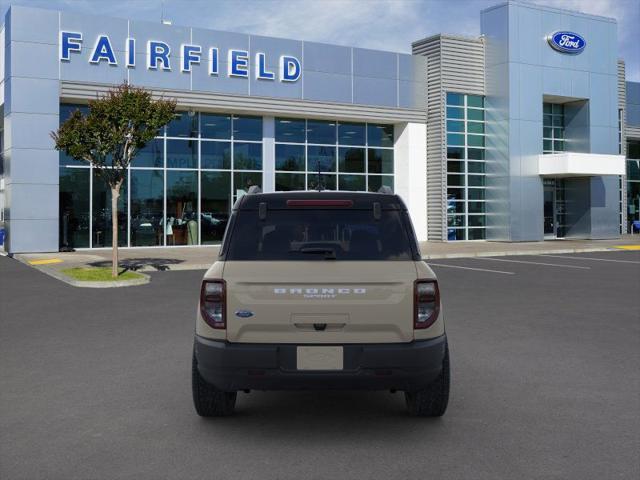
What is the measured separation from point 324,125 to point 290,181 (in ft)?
9.45

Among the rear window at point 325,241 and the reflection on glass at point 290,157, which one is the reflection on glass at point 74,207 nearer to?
the reflection on glass at point 290,157

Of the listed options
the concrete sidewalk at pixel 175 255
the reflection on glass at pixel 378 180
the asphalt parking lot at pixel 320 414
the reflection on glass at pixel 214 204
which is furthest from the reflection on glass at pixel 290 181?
the asphalt parking lot at pixel 320 414

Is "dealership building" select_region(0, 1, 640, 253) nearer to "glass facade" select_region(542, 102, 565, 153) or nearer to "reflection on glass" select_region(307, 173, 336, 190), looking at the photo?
"glass facade" select_region(542, 102, 565, 153)

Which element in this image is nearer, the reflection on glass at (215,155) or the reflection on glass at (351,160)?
the reflection on glass at (215,155)

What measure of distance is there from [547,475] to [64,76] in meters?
22.2

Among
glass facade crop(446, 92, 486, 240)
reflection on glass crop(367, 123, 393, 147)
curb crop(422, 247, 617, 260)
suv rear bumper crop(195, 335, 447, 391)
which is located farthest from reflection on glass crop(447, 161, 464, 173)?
suv rear bumper crop(195, 335, 447, 391)

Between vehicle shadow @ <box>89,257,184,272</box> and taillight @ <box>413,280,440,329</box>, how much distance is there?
1366 cm

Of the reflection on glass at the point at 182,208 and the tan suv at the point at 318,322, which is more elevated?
the reflection on glass at the point at 182,208

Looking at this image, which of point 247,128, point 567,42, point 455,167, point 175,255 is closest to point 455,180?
point 455,167

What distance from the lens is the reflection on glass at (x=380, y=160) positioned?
2989 centimetres

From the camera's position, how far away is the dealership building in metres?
22.8

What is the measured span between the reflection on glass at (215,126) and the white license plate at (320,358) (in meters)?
22.7

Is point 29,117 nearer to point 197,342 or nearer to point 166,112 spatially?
point 166,112

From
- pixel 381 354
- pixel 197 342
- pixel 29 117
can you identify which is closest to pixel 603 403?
pixel 381 354
